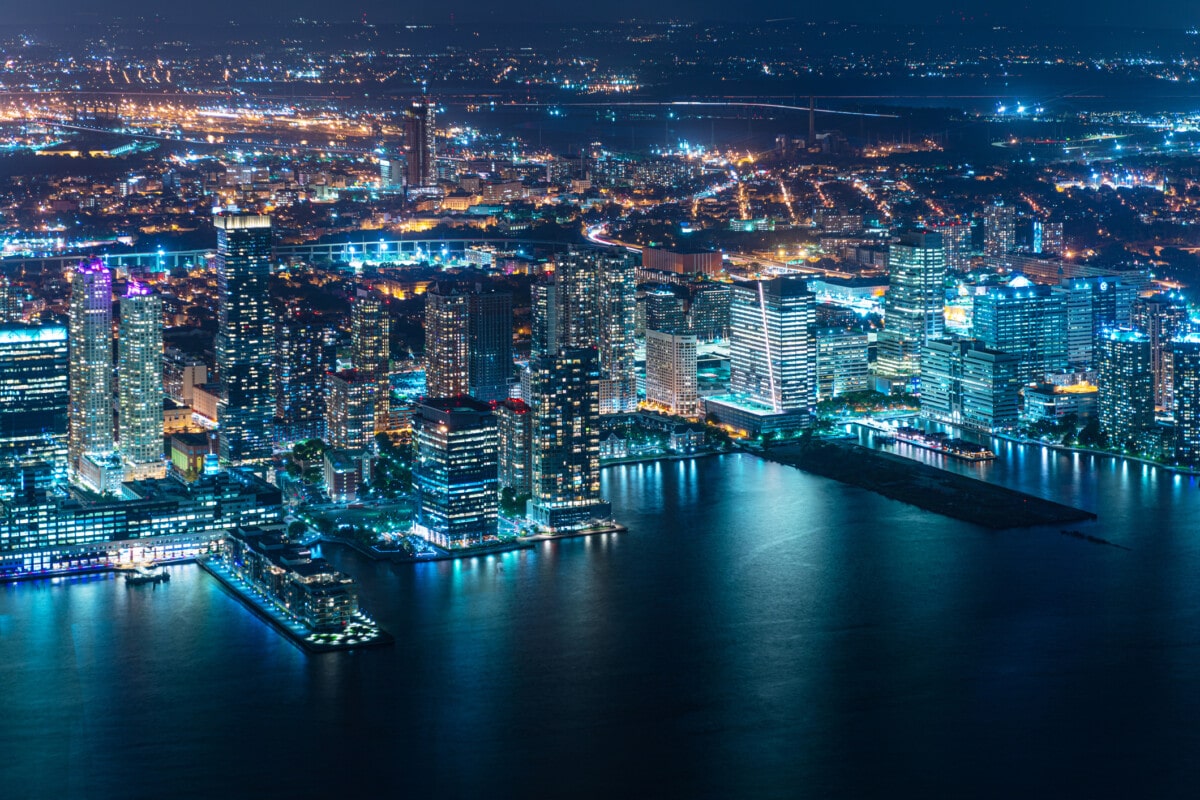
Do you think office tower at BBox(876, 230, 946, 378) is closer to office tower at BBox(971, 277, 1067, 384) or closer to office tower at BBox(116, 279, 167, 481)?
office tower at BBox(971, 277, 1067, 384)

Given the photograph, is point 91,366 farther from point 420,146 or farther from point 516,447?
point 420,146

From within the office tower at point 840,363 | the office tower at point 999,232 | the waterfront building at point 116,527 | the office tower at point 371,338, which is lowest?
the waterfront building at point 116,527

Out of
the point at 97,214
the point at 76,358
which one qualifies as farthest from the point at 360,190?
the point at 76,358

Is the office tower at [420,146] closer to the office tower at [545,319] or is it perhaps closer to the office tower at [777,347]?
the office tower at [545,319]

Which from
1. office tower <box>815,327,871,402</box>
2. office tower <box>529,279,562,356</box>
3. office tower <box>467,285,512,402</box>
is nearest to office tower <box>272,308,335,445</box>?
office tower <box>467,285,512,402</box>

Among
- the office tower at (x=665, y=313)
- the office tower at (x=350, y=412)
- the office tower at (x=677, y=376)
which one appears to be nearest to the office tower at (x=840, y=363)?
the office tower at (x=677, y=376)

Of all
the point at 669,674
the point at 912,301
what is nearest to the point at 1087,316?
the point at 912,301
